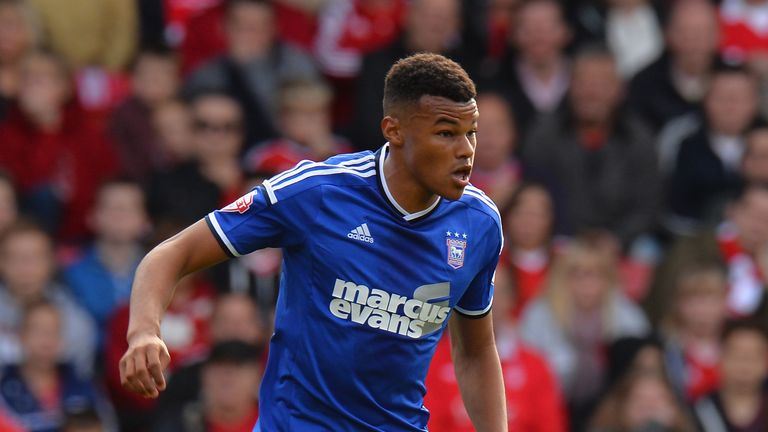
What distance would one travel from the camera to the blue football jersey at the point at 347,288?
529 cm

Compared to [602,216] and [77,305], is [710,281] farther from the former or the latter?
[77,305]

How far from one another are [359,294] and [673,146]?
636 cm

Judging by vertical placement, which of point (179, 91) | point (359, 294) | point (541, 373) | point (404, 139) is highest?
point (404, 139)

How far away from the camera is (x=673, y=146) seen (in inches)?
443

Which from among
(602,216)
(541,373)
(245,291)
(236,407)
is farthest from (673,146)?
(236,407)

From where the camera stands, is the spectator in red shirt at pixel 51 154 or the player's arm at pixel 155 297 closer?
the player's arm at pixel 155 297

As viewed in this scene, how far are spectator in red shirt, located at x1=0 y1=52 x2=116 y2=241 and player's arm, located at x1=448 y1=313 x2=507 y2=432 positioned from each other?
4.75 m

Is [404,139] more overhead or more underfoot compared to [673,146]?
more overhead

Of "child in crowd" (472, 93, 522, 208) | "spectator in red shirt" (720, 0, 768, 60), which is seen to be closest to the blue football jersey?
"child in crowd" (472, 93, 522, 208)

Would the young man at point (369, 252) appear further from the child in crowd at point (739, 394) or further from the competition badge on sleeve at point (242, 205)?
the child in crowd at point (739, 394)

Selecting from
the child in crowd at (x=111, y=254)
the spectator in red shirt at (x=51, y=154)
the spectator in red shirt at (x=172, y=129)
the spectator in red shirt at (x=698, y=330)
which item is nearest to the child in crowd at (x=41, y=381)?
the child in crowd at (x=111, y=254)

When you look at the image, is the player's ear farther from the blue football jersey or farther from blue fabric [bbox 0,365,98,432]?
blue fabric [bbox 0,365,98,432]

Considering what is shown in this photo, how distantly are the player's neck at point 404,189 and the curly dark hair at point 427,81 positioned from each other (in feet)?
0.74

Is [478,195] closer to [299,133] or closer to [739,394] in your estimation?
[739,394]
